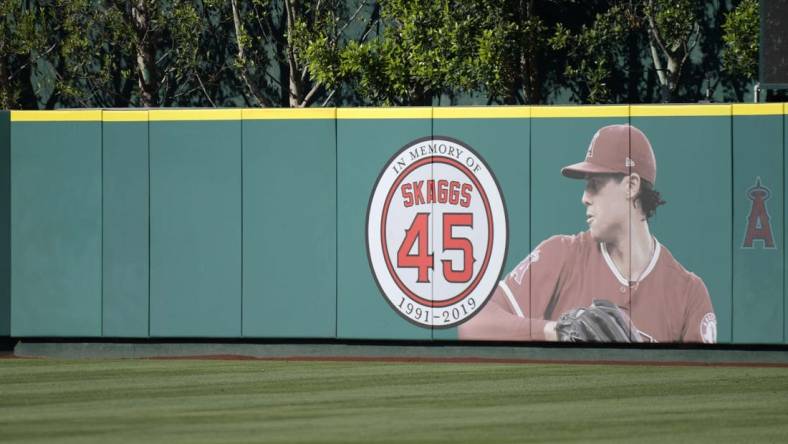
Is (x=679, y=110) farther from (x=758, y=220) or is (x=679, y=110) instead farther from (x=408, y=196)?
(x=408, y=196)

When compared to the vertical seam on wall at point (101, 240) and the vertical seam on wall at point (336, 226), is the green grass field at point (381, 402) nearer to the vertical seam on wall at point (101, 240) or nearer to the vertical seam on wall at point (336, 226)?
the vertical seam on wall at point (101, 240)

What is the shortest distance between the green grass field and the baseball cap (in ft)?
8.40

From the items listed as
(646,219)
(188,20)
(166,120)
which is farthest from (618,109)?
(188,20)

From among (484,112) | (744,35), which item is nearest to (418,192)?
(484,112)

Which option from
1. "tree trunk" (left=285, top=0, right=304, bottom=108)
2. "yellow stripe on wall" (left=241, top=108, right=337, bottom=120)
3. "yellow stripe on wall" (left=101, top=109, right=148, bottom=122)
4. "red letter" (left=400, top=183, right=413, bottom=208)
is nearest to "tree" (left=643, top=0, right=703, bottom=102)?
"tree trunk" (left=285, top=0, right=304, bottom=108)

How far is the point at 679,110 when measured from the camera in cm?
1895

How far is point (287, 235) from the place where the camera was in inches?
780

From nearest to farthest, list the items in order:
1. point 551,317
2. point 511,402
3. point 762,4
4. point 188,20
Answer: point 511,402 < point 762,4 < point 551,317 < point 188,20

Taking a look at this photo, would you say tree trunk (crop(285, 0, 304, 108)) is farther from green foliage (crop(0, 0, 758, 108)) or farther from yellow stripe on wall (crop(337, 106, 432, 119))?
yellow stripe on wall (crop(337, 106, 432, 119))

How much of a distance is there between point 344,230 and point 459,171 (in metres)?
1.73

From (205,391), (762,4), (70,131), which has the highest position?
(762,4)

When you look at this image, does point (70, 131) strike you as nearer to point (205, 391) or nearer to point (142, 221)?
point (142, 221)

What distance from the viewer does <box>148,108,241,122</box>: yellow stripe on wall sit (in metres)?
20.0

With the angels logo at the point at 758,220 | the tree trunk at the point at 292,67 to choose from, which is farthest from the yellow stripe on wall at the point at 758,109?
the tree trunk at the point at 292,67
